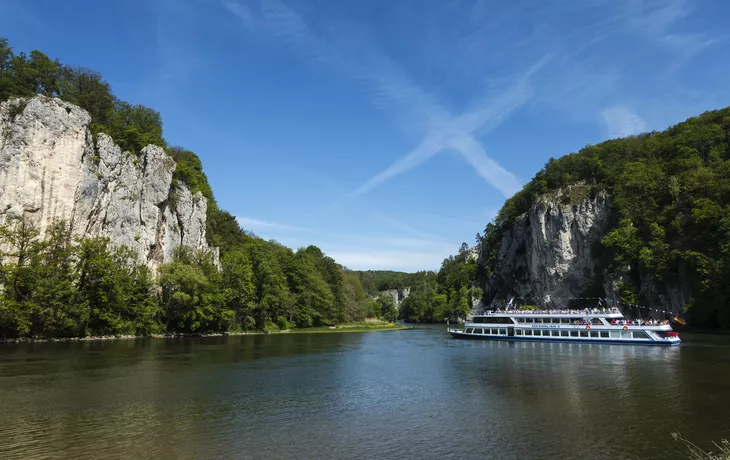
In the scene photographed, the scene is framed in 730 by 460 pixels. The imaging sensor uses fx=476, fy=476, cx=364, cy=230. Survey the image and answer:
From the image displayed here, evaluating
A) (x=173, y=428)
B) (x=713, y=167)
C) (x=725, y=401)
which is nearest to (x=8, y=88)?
(x=173, y=428)

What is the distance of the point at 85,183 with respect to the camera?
239 feet

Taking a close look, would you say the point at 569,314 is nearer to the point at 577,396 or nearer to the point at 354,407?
the point at 577,396

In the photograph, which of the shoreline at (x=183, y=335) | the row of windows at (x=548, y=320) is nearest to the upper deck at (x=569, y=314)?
the row of windows at (x=548, y=320)

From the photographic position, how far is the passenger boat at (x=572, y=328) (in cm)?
6072

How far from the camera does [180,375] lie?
3475 centimetres

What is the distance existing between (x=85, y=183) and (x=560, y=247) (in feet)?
324

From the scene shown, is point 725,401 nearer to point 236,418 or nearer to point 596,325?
point 236,418

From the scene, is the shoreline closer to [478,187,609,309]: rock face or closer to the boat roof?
the boat roof

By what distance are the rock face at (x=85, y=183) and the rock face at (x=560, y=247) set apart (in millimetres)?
81199

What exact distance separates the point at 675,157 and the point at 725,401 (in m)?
Answer: 99.2

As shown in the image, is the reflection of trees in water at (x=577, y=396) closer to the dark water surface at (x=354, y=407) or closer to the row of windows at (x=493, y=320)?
the dark water surface at (x=354, y=407)

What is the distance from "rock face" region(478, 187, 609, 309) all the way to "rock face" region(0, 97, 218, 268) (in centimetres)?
8120

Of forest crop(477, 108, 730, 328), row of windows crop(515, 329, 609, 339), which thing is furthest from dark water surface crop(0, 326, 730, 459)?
forest crop(477, 108, 730, 328)

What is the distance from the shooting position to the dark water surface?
18.4 m
